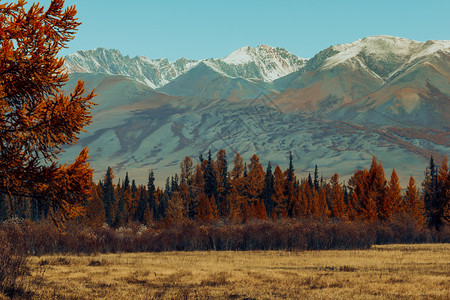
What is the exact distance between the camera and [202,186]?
10325 cm

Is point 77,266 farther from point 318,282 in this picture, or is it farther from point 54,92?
point 54,92

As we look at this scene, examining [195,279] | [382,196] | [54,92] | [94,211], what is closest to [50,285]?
[195,279]

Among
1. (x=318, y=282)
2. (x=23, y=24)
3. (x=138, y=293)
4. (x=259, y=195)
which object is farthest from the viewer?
(x=259, y=195)

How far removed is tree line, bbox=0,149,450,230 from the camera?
76.0 metres

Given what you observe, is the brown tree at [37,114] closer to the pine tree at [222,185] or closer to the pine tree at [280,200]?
the pine tree at [222,185]

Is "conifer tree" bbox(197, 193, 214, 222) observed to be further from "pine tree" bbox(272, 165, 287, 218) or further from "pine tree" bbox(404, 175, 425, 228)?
"pine tree" bbox(404, 175, 425, 228)

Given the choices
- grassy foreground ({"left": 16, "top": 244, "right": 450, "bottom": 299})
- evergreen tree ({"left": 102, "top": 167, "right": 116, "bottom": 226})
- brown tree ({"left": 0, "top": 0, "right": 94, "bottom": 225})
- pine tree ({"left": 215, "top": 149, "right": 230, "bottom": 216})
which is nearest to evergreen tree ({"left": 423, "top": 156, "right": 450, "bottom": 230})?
pine tree ({"left": 215, "top": 149, "right": 230, "bottom": 216})

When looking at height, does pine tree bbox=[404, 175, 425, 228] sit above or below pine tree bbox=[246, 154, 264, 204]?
below

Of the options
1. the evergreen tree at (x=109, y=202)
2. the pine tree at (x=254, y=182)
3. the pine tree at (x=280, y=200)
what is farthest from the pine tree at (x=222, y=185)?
the evergreen tree at (x=109, y=202)

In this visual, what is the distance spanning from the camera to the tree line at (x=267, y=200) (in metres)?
76.0

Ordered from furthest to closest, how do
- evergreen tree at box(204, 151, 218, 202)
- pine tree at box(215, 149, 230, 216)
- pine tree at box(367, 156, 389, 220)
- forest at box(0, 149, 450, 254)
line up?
pine tree at box(215, 149, 230, 216) → evergreen tree at box(204, 151, 218, 202) → pine tree at box(367, 156, 389, 220) → forest at box(0, 149, 450, 254)

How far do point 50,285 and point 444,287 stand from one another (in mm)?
18348

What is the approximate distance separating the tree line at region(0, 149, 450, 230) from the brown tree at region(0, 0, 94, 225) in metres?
54.0

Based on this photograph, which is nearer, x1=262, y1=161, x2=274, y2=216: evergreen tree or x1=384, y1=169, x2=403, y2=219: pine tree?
x1=384, y1=169, x2=403, y2=219: pine tree
